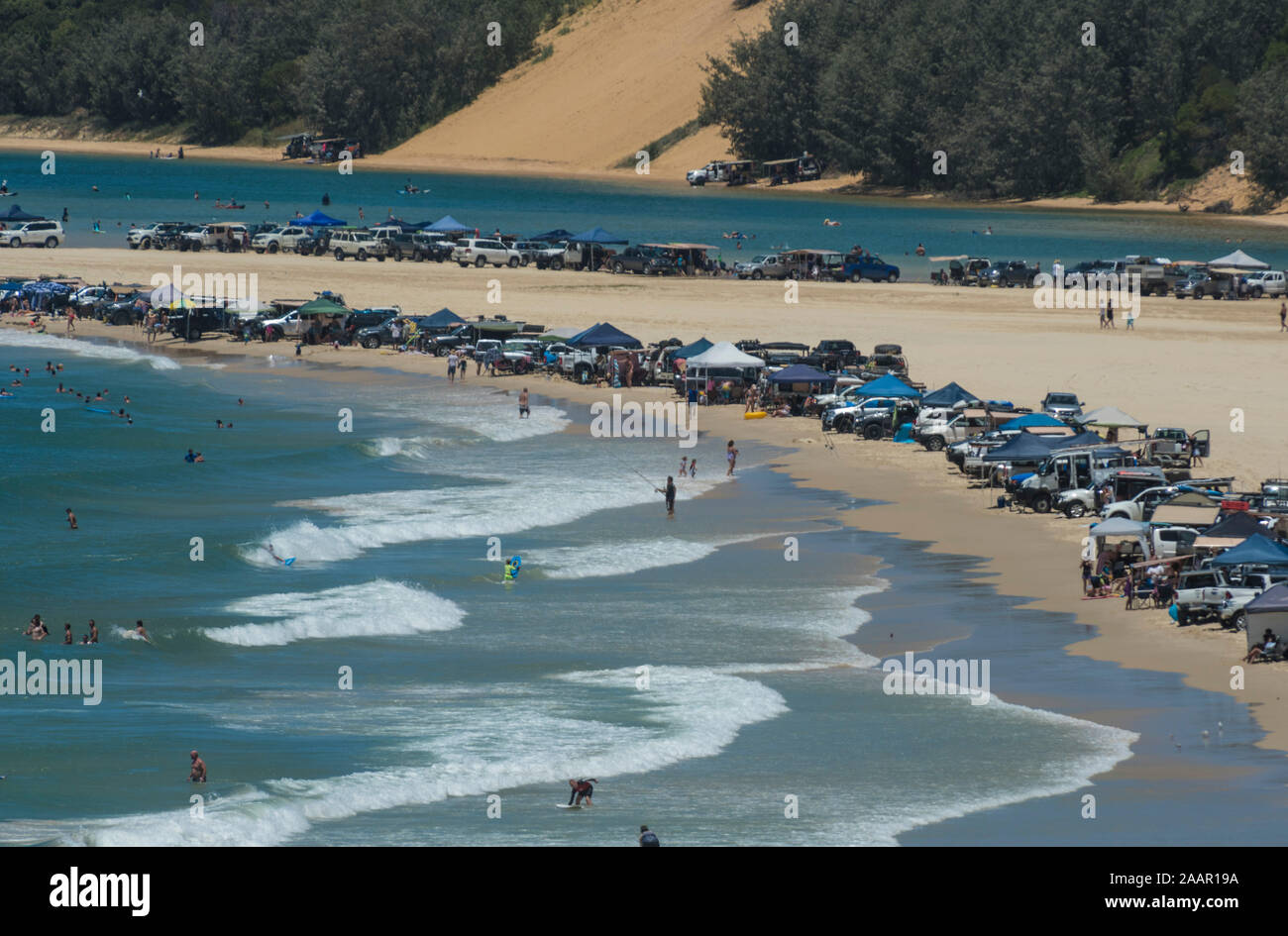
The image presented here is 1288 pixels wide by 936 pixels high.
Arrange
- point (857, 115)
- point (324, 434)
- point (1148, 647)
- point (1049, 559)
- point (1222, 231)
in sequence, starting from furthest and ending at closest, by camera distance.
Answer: point (857, 115), point (1222, 231), point (324, 434), point (1049, 559), point (1148, 647)

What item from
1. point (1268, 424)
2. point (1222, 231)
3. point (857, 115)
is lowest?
point (1268, 424)

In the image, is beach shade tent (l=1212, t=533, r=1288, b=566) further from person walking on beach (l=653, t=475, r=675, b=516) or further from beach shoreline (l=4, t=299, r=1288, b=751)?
person walking on beach (l=653, t=475, r=675, b=516)

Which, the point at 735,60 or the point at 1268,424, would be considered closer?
the point at 1268,424

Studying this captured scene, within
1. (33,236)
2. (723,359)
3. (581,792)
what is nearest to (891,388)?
(723,359)

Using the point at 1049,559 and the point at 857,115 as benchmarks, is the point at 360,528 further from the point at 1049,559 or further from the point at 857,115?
the point at 857,115

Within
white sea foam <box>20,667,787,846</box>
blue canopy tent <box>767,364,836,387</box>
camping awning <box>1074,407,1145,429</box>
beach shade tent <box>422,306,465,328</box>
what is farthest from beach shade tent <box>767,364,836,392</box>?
white sea foam <box>20,667,787,846</box>

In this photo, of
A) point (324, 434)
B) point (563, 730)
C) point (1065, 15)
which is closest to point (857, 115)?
point (1065, 15)

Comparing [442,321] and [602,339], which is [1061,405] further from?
[442,321]
